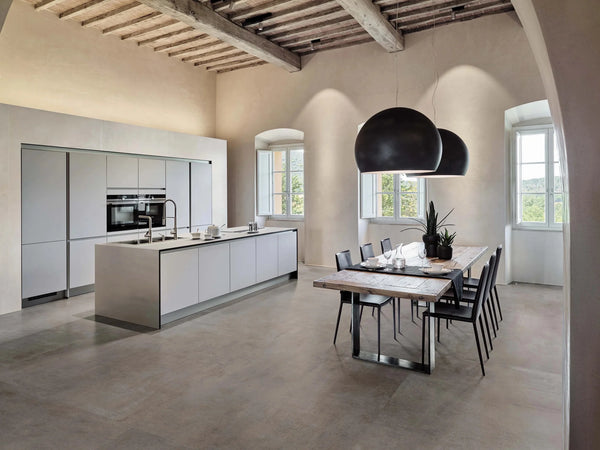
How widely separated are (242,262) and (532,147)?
4.61 metres

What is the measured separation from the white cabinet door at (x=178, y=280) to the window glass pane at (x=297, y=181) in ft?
14.1

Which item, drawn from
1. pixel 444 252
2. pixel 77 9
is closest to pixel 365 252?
pixel 444 252

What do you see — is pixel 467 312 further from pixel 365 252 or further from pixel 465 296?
pixel 365 252

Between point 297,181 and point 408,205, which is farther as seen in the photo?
point 297,181

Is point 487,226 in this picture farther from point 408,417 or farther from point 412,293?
point 408,417

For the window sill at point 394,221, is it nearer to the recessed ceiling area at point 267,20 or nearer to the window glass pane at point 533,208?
the window glass pane at point 533,208

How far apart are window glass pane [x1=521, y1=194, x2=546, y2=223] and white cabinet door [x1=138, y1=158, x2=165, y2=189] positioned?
5.61 m

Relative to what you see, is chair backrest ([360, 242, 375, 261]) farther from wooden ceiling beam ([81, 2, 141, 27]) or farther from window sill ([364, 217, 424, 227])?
wooden ceiling beam ([81, 2, 141, 27])

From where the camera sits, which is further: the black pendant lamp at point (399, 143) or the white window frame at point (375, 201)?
the white window frame at point (375, 201)

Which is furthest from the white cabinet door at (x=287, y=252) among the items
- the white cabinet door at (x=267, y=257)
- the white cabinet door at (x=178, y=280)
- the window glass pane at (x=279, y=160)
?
the window glass pane at (x=279, y=160)

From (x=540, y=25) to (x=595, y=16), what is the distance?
12 centimetres

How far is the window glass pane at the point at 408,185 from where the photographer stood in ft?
23.5

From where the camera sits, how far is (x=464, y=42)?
20.6 feet

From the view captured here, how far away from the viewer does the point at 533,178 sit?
6.38 metres
